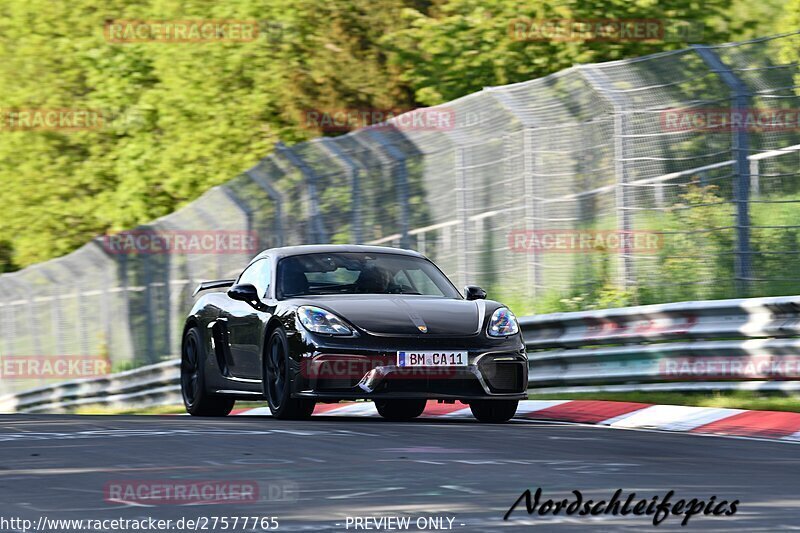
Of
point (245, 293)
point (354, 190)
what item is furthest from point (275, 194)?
point (245, 293)

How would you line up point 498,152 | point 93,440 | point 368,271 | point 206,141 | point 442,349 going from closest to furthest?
point 93,440 < point 442,349 < point 368,271 < point 498,152 < point 206,141

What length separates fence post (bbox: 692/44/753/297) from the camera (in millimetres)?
13172

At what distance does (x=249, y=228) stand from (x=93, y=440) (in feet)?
34.4

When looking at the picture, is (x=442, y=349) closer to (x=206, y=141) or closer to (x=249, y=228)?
(x=249, y=228)

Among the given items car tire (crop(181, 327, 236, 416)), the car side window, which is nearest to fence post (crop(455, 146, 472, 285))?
car tire (crop(181, 327, 236, 416))

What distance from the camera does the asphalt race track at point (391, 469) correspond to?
21.2 feet

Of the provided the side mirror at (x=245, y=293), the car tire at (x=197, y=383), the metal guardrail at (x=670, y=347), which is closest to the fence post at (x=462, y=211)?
the metal guardrail at (x=670, y=347)

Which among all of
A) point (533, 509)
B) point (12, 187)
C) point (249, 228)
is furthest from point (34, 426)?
point (12, 187)

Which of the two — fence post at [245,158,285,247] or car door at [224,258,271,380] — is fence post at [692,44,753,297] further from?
fence post at [245,158,285,247]

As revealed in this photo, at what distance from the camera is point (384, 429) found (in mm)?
10523

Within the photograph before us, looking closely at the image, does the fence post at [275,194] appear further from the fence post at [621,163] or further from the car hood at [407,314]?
the car hood at [407,314]

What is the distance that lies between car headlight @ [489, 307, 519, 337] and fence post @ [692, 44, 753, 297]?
2.35 meters

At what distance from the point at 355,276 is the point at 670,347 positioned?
253cm

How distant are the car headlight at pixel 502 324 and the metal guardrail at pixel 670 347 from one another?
5.77 ft
